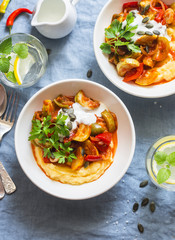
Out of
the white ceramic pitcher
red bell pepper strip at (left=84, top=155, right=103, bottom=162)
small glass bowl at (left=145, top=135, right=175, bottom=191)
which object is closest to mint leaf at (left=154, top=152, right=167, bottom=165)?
small glass bowl at (left=145, top=135, right=175, bottom=191)

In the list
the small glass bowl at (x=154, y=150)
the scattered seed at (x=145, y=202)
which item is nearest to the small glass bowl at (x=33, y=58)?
the small glass bowl at (x=154, y=150)

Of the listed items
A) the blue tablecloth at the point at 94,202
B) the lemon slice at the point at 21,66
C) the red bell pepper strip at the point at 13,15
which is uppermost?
the red bell pepper strip at the point at 13,15

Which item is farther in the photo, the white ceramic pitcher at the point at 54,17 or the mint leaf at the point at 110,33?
the white ceramic pitcher at the point at 54,17

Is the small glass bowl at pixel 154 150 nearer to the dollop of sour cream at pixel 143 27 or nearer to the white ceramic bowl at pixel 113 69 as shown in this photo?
the white ceramic bowl at pixel 113 69

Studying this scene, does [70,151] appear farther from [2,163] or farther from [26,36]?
[26,36]

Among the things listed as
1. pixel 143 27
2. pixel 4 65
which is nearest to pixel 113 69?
pixel 143 27

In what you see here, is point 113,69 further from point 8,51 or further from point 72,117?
point 8,51

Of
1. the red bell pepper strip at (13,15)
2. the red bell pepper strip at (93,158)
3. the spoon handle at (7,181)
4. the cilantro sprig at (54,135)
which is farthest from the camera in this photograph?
the red bell pepper strip at (13,15)
